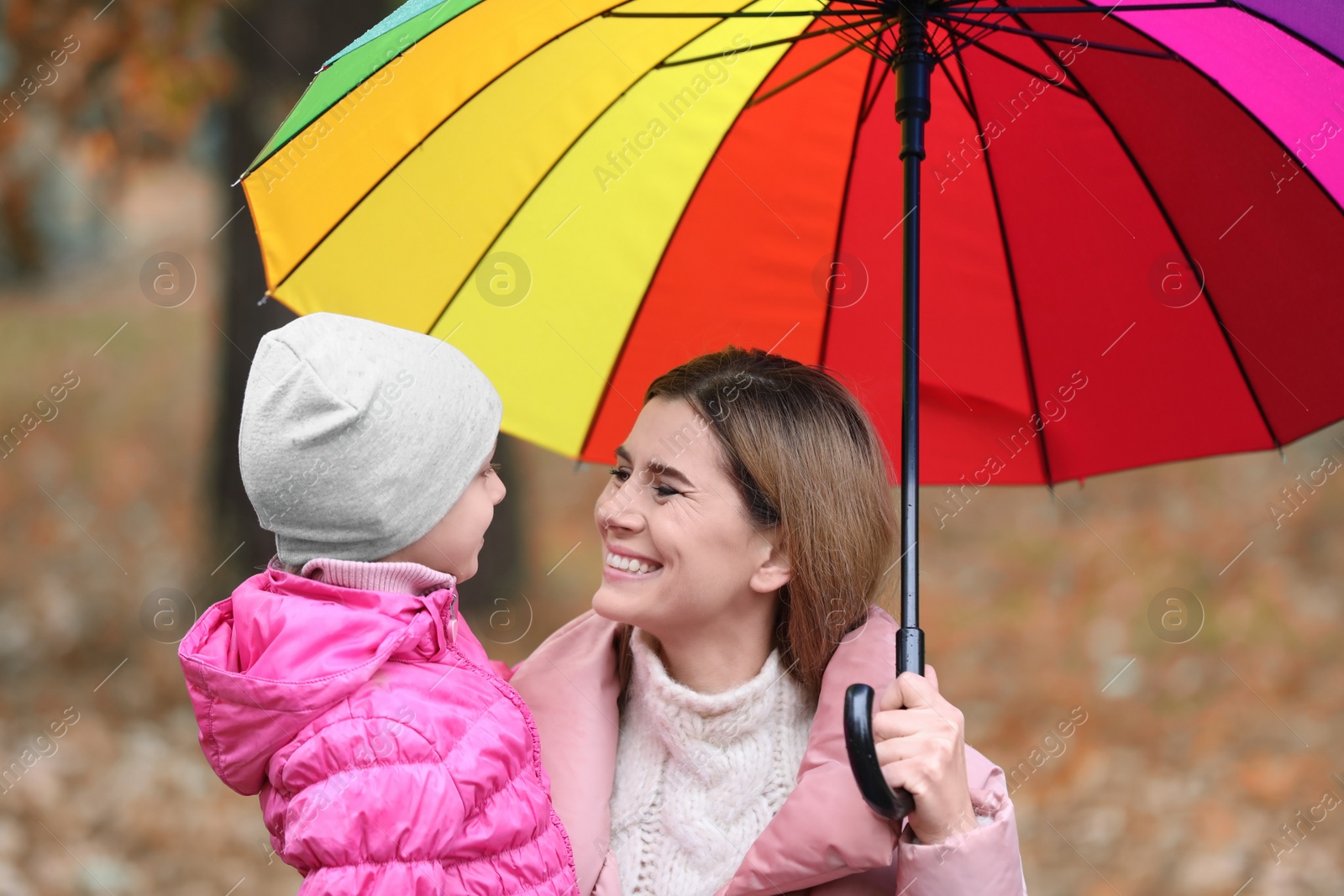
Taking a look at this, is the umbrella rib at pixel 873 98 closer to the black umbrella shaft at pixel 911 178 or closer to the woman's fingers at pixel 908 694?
the black umbrella shaft at pixel 911 178

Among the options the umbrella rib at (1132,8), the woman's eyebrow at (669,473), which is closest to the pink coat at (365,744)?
the woman's eyebrow at (669,473)

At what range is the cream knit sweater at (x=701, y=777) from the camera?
230 centimetres

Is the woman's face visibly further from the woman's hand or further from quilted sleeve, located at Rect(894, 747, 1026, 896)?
quilted sleeve, located at Rect(894, 747, 1026, 896)

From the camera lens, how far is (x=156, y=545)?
929cm

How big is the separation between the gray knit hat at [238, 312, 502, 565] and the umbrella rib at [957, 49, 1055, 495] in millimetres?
1265

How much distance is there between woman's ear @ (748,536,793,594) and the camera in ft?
7.79

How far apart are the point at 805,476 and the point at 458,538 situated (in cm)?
65

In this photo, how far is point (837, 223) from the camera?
9.37 feet

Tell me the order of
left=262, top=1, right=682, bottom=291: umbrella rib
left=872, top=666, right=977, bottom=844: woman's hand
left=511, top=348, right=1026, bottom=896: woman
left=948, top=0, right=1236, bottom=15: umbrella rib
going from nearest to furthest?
left=872, top=666, right=977, bottom=844: woman's hand < left=948, top=0, right=1236, bottom=15: umbrella rib < left=511, top=348, right=1026, bottom=896: woman < left=262, top=1, right=682, bottom=291: umbrella rib

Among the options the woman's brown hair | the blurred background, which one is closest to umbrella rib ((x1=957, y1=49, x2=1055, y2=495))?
the woman's brown hair

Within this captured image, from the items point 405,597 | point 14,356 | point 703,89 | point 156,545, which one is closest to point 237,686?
point 405,597

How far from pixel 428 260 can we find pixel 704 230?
0.60 meters

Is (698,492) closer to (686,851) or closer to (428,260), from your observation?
(686,851)

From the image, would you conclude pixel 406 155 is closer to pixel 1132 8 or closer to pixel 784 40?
pixel 784 40
